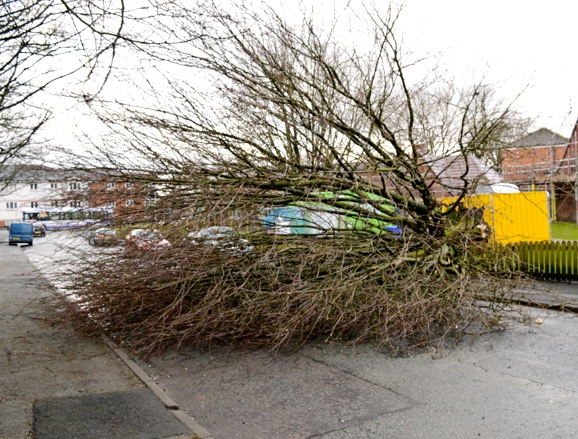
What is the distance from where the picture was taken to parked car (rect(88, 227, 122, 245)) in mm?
8430

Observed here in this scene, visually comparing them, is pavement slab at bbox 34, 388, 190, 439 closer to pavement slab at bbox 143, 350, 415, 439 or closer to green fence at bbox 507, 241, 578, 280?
pavement slab at bbox 143, 350, 415, 439

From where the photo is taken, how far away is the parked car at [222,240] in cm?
777

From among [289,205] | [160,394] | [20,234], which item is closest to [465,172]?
[289,205]

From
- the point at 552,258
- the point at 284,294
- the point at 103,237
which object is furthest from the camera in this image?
the point at 552,258

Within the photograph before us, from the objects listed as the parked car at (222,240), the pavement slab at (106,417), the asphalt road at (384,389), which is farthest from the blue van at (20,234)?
the pavement slab at (106,417)

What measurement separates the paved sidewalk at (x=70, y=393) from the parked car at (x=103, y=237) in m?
1.14

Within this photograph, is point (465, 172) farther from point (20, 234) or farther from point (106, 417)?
point (20, 234)

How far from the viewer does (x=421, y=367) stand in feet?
21.7

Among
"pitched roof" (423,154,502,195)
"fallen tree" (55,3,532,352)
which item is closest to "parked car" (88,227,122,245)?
"fallen tree" (55,3,532,352)

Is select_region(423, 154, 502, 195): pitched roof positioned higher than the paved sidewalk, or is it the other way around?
select_region(423, 154, 502, 195): pitched roof

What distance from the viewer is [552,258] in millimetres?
13570

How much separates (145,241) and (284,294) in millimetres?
2211

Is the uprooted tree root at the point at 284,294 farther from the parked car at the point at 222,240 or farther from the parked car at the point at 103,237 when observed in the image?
the parked car at the point at 103,237

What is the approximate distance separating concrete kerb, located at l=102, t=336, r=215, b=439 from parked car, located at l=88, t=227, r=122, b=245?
1436 millimetres
